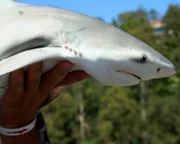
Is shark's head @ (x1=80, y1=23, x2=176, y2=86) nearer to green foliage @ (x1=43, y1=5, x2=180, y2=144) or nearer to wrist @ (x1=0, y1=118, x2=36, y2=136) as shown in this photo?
wrist @ (x1=0, y1=118, x2=36, y2=136)

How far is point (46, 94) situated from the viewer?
2.60 ft

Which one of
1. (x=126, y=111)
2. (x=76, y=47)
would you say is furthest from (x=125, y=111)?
(x=76, y=47)

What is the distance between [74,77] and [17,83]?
0.09m

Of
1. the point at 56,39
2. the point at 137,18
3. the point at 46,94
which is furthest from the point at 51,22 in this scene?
the point at 137,18

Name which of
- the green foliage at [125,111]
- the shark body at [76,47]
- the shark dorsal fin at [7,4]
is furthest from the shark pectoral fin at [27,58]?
the green foliage at [125,111]

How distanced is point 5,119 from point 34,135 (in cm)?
6

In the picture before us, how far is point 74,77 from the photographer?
0.79 metres

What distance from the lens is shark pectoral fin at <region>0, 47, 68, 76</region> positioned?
2.17 feet

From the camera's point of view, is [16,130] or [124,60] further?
[16,130]

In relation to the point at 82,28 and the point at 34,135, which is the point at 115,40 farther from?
the point at 34,135

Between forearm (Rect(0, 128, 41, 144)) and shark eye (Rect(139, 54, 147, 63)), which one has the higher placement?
shark eye (Rect(139, 54, 147, 63))

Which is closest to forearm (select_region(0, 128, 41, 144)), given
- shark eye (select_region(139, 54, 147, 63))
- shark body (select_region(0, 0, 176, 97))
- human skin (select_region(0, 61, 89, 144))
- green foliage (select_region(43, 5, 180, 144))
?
human skin (select_region(0, 61, 89, 144))

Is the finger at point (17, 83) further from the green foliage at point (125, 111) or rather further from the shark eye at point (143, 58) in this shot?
the green foliage at point (125, 111)

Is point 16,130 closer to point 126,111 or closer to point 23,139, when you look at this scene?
point 23,139
